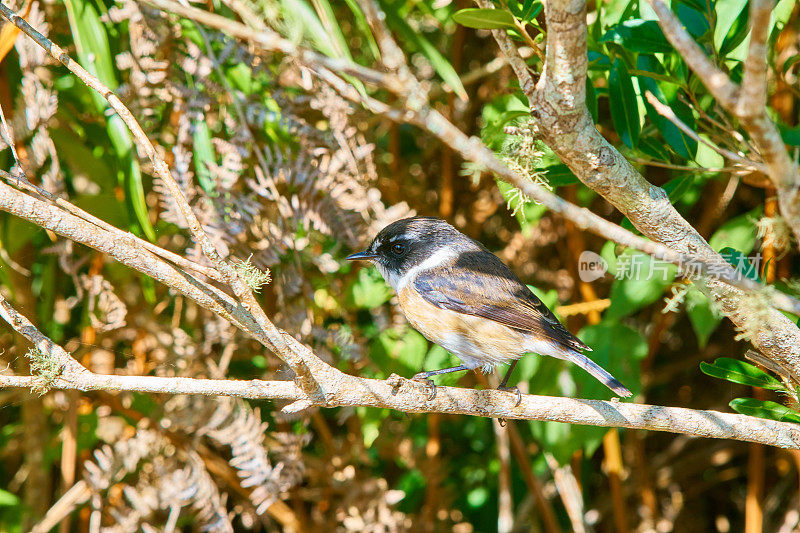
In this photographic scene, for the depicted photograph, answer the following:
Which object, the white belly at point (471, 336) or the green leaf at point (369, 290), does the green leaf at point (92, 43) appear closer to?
the green leaf at point (369, 290)

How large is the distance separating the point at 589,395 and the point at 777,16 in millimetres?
1421

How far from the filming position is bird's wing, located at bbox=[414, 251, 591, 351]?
2.54m

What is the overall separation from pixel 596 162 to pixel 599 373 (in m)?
0.94

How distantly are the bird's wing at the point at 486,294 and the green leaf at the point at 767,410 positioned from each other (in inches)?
22.3

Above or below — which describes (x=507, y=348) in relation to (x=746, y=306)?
below

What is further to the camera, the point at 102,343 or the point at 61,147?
the point at 102,343

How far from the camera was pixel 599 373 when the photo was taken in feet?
7.59

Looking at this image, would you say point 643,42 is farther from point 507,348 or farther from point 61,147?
point 61,147

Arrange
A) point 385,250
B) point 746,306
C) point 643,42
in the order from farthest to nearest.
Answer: point 385,250, point 643,42, point 746,306

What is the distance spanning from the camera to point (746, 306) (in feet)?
5.25

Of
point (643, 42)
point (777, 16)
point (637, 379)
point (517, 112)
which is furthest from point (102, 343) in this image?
point (777, 16)

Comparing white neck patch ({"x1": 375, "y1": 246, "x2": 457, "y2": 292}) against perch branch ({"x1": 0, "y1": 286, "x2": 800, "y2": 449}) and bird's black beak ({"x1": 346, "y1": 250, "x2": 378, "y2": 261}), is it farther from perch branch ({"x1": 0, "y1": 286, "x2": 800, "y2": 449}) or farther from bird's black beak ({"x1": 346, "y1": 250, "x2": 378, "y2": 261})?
perch branch ({"x1": 0, "y1": 286, "x2": 800, "y2": 449})

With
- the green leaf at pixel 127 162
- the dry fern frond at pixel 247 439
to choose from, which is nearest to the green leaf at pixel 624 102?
the green leaf at pixel 127 162

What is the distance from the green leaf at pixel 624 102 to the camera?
215 cm
